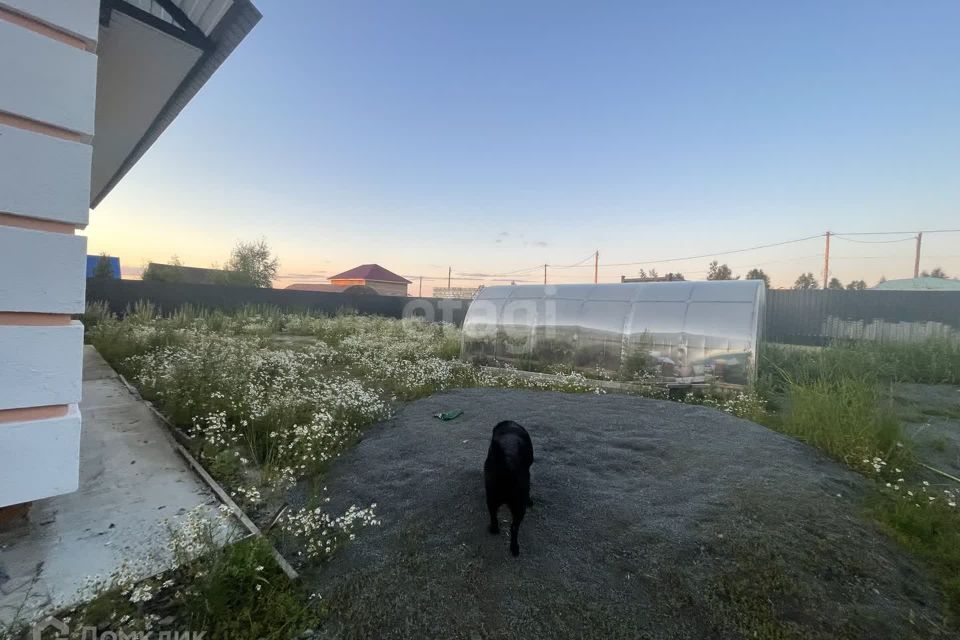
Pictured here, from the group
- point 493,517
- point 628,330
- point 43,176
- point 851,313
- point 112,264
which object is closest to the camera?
point 43,176

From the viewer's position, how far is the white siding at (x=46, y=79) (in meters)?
1.48

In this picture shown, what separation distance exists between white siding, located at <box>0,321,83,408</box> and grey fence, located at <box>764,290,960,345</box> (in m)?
14.7

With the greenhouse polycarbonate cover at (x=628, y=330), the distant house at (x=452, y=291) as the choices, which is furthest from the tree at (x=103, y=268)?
the distant house at (x=452, y=291)

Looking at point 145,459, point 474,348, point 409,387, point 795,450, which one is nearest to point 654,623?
point 795,450

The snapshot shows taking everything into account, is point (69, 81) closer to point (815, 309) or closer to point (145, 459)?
point (145, 459)

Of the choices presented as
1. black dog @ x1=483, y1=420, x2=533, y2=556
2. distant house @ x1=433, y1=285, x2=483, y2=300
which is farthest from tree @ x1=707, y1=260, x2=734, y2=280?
black dog @ x1=483, y1=420, x2=533, y2=556

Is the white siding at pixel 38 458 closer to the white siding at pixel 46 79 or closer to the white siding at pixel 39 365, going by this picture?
the white siding at pixel 39 365

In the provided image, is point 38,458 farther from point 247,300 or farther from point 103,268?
point 103,268

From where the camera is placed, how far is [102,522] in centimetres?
228

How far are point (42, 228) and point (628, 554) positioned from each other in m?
3.17

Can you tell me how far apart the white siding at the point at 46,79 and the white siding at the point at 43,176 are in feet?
0.29

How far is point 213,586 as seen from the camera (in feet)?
5.60

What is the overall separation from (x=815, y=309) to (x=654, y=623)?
16648 mm

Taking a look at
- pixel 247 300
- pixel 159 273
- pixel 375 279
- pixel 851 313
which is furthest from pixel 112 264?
pixel 851 313
